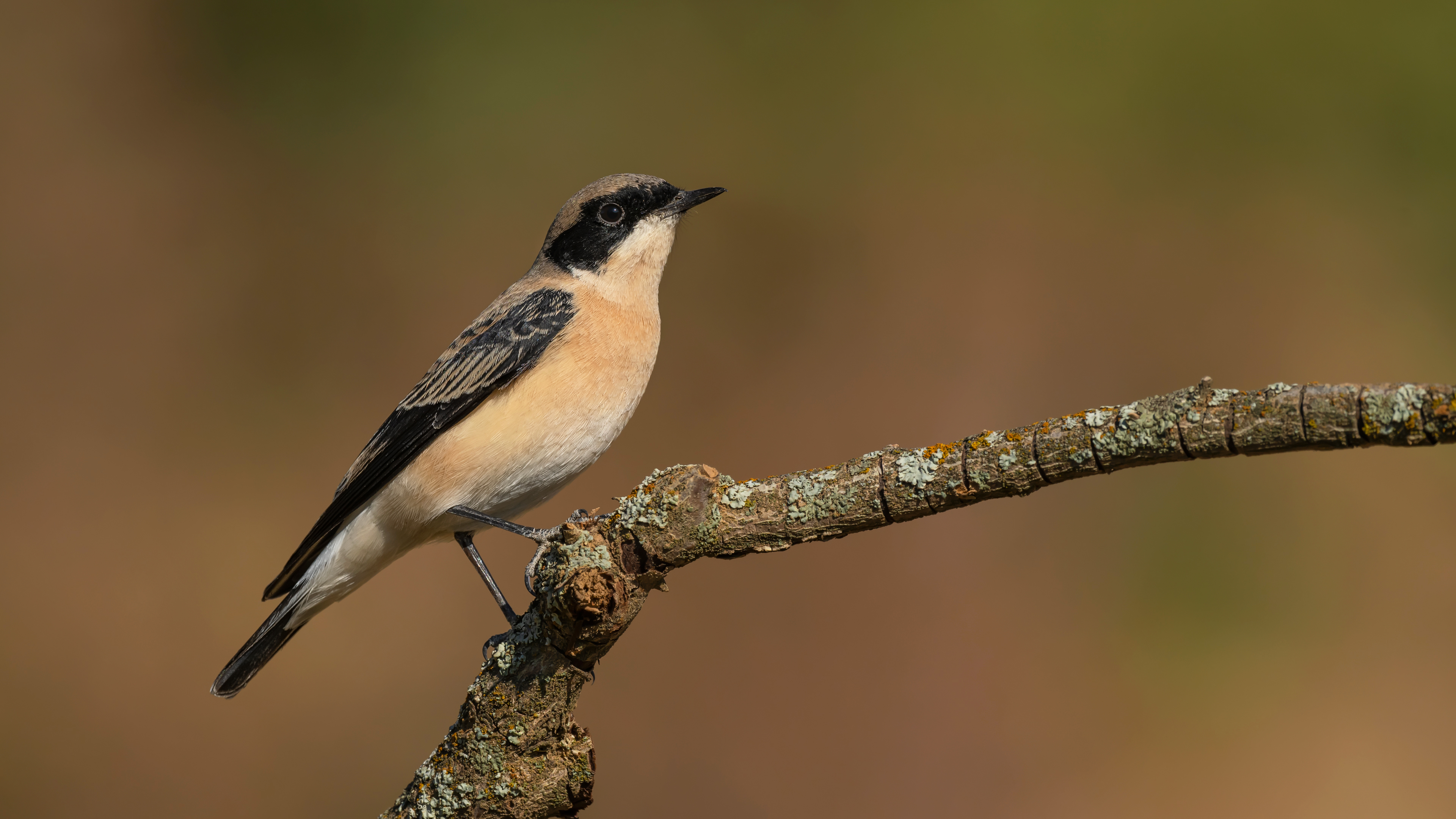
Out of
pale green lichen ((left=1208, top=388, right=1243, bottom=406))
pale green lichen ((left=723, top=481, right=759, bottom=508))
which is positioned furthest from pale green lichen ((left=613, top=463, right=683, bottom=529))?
pale green lichen ((left=1208, top=388, right=1243, bottom=406))

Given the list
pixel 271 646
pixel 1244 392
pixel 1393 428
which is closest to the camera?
pixel 1393 428

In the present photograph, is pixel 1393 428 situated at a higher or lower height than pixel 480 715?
higher

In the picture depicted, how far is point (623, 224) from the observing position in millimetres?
4840

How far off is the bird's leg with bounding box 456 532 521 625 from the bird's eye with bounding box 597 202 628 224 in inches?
72.0

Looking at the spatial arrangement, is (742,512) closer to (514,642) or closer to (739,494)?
(739,494)

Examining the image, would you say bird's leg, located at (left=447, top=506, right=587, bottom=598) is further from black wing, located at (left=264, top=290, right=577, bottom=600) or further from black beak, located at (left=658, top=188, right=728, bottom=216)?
black beak, located at (left=658, top=188, right=728, bottom=216)

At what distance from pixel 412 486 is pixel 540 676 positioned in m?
1.62

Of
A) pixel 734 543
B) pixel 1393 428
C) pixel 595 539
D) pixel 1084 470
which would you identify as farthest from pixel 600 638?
pixel 1393 428

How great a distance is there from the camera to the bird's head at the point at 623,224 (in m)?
4.79

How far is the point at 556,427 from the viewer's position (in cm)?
401

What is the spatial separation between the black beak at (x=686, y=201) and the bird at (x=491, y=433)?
263 millimetres

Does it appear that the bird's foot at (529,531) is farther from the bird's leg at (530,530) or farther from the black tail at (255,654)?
the black tail at (255,654)

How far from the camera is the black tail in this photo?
4227mm

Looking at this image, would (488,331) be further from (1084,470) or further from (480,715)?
(1084,470)
